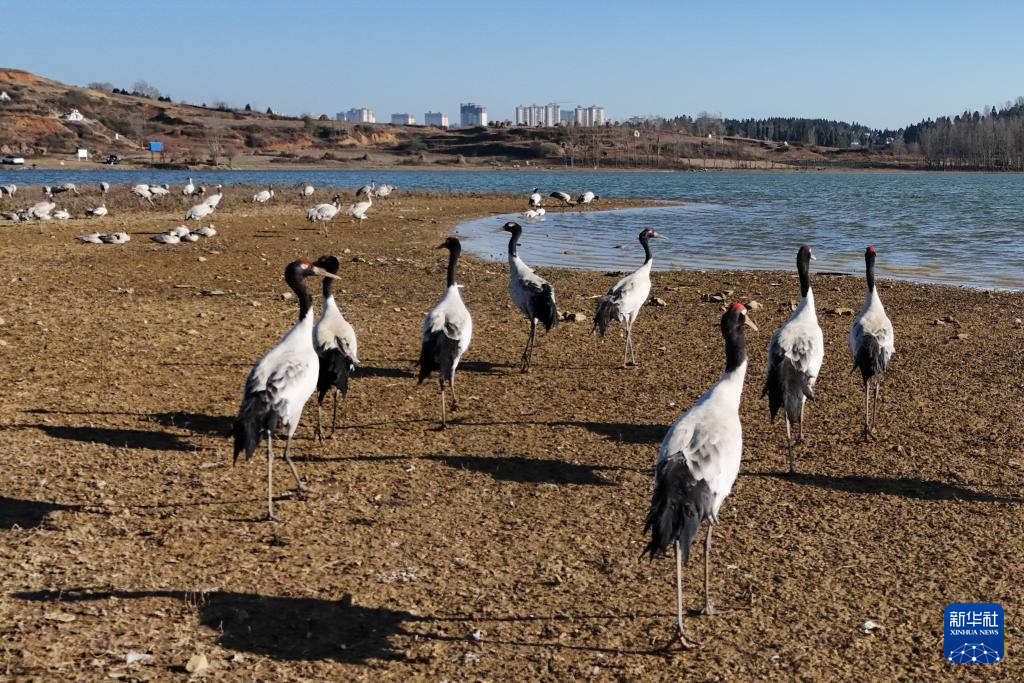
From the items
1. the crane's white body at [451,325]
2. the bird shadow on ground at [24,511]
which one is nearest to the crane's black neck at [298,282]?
the crane's white body at [451,325]

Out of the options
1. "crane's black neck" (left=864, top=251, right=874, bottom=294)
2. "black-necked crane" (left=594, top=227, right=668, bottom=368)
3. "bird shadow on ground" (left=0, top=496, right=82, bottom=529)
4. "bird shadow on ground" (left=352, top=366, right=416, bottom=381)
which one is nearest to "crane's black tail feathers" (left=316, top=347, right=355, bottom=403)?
"bird shadow on ground" (left=352, top=366, right=416, bottom=381)

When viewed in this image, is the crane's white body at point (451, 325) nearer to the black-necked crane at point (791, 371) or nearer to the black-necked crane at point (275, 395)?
the black-necked crane at point (275, 395)

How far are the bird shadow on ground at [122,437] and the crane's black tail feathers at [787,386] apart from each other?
6.00 meters

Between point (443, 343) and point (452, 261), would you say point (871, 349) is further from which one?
point (452, 261)

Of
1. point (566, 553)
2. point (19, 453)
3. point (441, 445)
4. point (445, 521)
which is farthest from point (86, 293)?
point (566, 553)

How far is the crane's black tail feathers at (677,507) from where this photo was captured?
19.1 feet

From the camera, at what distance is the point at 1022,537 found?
24.8 feet

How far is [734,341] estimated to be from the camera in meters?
7.00

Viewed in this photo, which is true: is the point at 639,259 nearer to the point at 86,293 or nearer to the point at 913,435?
the point at 86,293

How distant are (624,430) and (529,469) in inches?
70.7

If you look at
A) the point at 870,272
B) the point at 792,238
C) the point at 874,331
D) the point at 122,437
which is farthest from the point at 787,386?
the point at 792,238

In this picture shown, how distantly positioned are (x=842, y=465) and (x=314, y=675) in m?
6.11

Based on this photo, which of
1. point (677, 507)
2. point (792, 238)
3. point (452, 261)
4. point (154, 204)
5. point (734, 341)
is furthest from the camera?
point (154, 204)

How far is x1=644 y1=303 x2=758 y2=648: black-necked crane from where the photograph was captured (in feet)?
19.2
